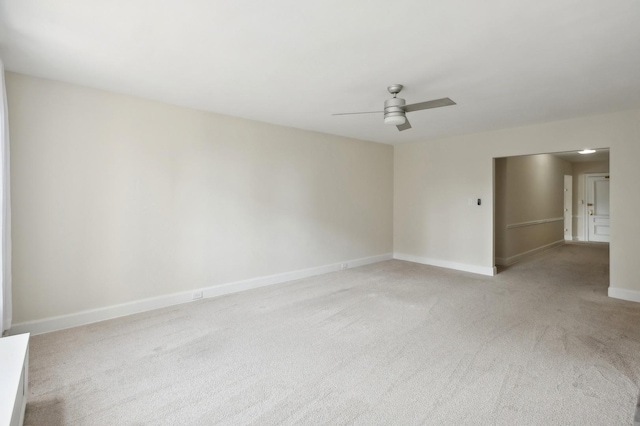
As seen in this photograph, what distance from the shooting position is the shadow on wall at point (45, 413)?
1.79 meters

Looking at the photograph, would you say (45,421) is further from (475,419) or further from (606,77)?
(606,77)

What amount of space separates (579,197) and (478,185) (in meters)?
6.41

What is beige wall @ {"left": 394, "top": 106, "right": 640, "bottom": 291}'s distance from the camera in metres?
3.95

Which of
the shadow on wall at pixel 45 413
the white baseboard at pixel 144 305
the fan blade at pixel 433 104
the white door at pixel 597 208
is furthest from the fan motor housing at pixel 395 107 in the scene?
the white door at pixel 597 208

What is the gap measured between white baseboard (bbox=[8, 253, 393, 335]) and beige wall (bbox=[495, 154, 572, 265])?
3.69m

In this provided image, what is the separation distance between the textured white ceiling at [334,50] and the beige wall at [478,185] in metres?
0.58

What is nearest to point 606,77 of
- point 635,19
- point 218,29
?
point 635,19

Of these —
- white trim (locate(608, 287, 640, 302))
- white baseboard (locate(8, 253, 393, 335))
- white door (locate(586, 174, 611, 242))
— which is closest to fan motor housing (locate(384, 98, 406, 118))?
white baseboard (locate(8, 253, 393, 335))

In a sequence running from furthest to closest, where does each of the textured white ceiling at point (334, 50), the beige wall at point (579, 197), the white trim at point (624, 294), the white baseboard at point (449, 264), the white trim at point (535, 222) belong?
1. the beige wall at point (579, 197)
2. the white trim at point (535, 222)
3. the white baseboard at point (449, 264)
4. the white trim at point (624, 294)
5. the textured white ceiling at point (334, 50)

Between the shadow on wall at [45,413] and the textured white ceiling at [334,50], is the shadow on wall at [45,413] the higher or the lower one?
the lower one

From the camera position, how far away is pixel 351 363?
7.89 ft

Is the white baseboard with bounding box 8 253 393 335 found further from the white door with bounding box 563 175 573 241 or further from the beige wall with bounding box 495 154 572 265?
the white door with bounding box 563 175 573 241

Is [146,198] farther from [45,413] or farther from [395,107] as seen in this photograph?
[395,107]

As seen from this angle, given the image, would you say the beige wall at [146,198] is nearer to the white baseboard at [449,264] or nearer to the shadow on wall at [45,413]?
the shadow on wall at [45,413]
